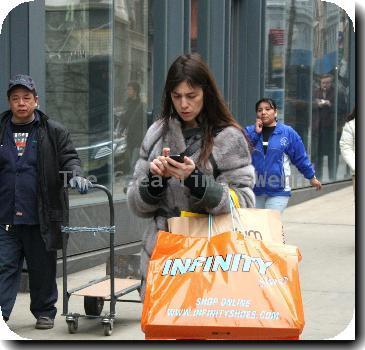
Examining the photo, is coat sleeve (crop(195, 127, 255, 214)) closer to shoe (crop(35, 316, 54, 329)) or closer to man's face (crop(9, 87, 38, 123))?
man's face (crop(9, 87, 38, 123))

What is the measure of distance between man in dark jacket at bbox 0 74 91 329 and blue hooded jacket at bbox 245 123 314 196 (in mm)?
2780

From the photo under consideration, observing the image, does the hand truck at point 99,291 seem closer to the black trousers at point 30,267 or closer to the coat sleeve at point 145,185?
the black trousers at point 30,267

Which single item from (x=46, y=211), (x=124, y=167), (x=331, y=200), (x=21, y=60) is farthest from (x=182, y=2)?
(x=331, y=200)

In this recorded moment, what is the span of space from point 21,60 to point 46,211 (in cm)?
208

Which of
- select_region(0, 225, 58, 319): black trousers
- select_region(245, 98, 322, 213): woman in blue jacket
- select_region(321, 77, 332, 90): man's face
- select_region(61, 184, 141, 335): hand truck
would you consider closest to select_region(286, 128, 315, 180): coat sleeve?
select_region(245, 98, 322, 213): woman in blue jacket

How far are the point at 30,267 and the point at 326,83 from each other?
13.3m

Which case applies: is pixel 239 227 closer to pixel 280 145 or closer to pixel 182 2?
pixel 280 145

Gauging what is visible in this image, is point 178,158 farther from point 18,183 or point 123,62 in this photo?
point 123,62

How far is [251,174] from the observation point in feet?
15.0

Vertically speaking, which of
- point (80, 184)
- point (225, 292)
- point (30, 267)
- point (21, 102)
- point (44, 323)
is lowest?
point (44, 323)

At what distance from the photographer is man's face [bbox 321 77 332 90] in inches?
756

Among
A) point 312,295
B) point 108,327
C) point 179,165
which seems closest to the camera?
point 179,165

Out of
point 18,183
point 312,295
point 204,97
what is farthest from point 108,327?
point 204,97

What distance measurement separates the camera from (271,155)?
9.51m
